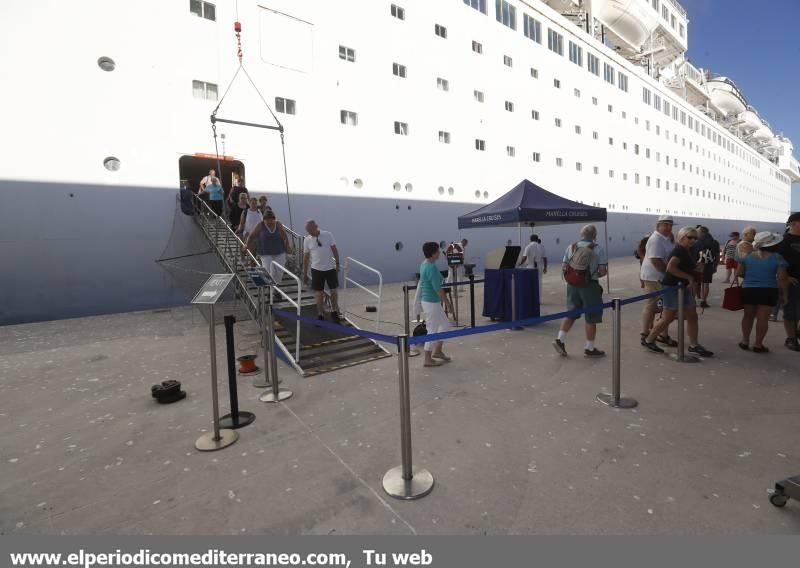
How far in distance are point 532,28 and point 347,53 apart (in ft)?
37.0

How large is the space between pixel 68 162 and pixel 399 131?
30.4 ft

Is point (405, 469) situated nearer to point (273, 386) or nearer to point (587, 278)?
point (273, 386)

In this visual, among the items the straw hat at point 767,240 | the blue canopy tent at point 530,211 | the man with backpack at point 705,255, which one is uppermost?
the blue canopy tent at point 530,211

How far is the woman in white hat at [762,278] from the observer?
4.50 meters

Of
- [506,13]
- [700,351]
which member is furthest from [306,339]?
[506,13]

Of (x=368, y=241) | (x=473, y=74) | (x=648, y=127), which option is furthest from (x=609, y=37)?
(x=368, y=241)

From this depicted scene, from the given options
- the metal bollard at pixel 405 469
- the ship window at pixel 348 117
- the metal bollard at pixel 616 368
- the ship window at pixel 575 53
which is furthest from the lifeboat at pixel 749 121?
the metal bollard at pixel 405 469

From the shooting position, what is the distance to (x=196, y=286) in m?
Answer: 9.45

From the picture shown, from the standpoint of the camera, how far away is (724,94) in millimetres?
42031

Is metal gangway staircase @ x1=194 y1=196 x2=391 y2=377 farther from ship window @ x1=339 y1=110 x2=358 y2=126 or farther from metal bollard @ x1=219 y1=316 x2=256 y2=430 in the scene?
ship window @ x1=339 y1=110 x2=358 y2=126

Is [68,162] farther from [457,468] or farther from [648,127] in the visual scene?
[648,127]

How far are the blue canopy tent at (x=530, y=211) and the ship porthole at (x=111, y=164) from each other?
8.19 meters

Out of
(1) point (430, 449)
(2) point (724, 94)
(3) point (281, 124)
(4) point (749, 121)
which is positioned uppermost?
(2) point (724, 94)

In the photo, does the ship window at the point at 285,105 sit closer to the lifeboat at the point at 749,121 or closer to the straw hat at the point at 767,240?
the straw hat at the point at 767,240
